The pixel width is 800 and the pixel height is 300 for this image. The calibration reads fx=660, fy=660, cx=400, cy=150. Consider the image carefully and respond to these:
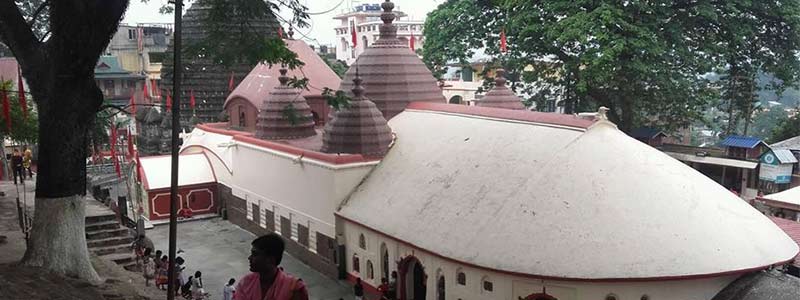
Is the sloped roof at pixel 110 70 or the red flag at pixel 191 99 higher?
the sloped roof at pixel 110 70

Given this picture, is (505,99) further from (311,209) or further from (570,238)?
(570,238)

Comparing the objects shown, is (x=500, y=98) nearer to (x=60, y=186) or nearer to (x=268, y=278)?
(x=60, y=186)

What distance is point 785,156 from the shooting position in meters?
22.8

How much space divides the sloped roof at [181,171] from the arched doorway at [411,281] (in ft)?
39.9

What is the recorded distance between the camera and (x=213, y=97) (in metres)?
30.2

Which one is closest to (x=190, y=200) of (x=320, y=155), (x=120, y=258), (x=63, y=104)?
(x=320, y=155)

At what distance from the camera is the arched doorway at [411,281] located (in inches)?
545

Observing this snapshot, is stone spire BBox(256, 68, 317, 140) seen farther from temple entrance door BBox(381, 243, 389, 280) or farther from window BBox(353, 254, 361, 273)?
temple entrance door BBox(381, 243, 389, 280)

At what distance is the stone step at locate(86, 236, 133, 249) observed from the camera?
48.8ft

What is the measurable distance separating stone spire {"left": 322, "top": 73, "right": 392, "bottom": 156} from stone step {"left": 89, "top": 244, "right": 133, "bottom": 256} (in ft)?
17.0

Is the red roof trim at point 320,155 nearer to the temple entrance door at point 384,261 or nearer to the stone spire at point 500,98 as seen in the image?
the temple entrance door at point 384,261

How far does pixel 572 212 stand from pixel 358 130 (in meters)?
6.52

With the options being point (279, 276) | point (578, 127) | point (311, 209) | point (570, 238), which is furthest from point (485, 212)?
point (279, 276)

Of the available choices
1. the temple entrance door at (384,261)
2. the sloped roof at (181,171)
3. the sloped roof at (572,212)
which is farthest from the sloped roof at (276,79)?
the sloped roof at (572,212)
